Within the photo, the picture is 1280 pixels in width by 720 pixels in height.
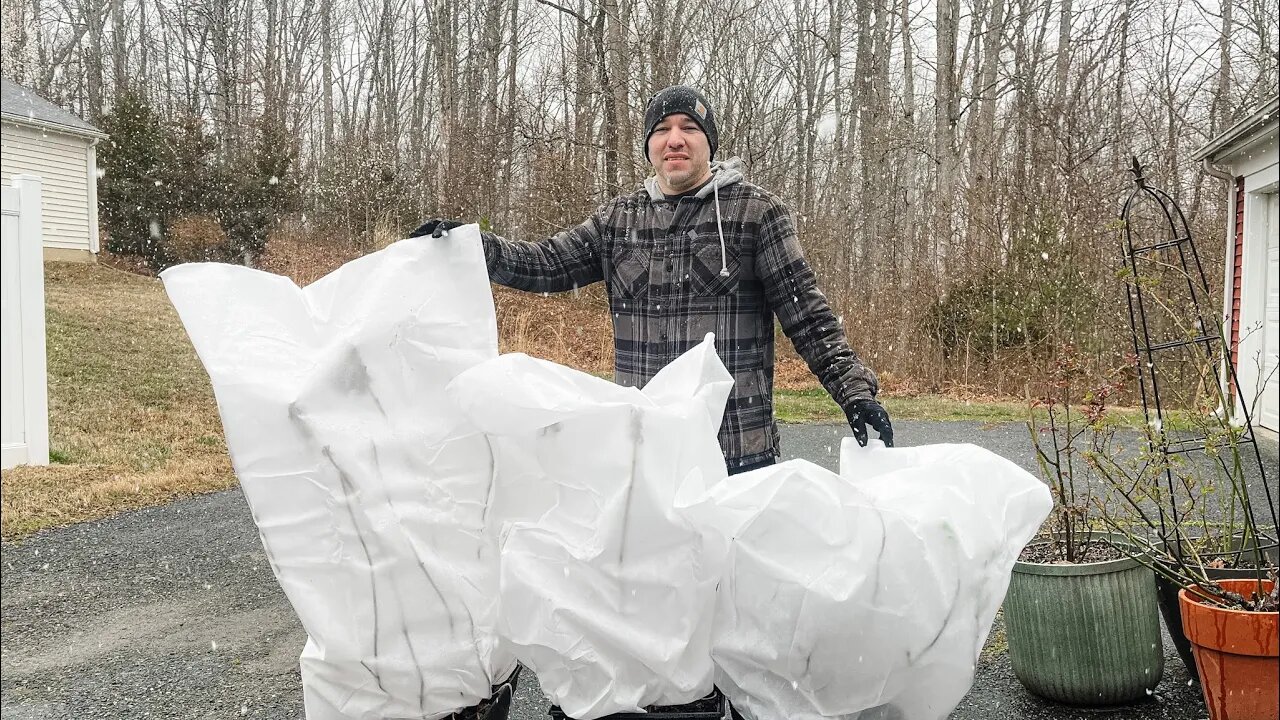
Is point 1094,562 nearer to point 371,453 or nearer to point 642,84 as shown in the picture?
point 371,453

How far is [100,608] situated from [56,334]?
8644 mm

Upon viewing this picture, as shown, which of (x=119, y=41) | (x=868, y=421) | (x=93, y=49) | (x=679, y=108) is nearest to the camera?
(x=868, y=421)

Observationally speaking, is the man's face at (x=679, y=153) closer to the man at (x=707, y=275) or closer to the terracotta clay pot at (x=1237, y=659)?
the man at (x=707, y=275)

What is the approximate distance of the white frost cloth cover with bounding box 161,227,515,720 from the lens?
155 cm

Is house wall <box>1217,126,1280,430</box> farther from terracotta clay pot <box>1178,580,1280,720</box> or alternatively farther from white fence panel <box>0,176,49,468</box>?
white fence panel <box>0,176,49,468</box>

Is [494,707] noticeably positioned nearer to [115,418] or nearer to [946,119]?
[115,418]

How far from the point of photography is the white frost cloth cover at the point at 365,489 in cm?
155

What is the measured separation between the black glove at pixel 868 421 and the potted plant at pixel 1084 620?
0.77 m

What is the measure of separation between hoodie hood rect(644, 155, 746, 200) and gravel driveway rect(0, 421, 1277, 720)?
177 cm

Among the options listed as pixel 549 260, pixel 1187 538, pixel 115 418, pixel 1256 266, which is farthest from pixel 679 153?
pixel 1256 266

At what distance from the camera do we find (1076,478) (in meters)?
6.89

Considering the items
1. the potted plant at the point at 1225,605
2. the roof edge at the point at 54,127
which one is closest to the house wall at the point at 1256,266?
the potted plant at the point at 1225,605

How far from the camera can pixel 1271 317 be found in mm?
8594

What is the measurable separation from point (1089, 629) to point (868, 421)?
120 cm
